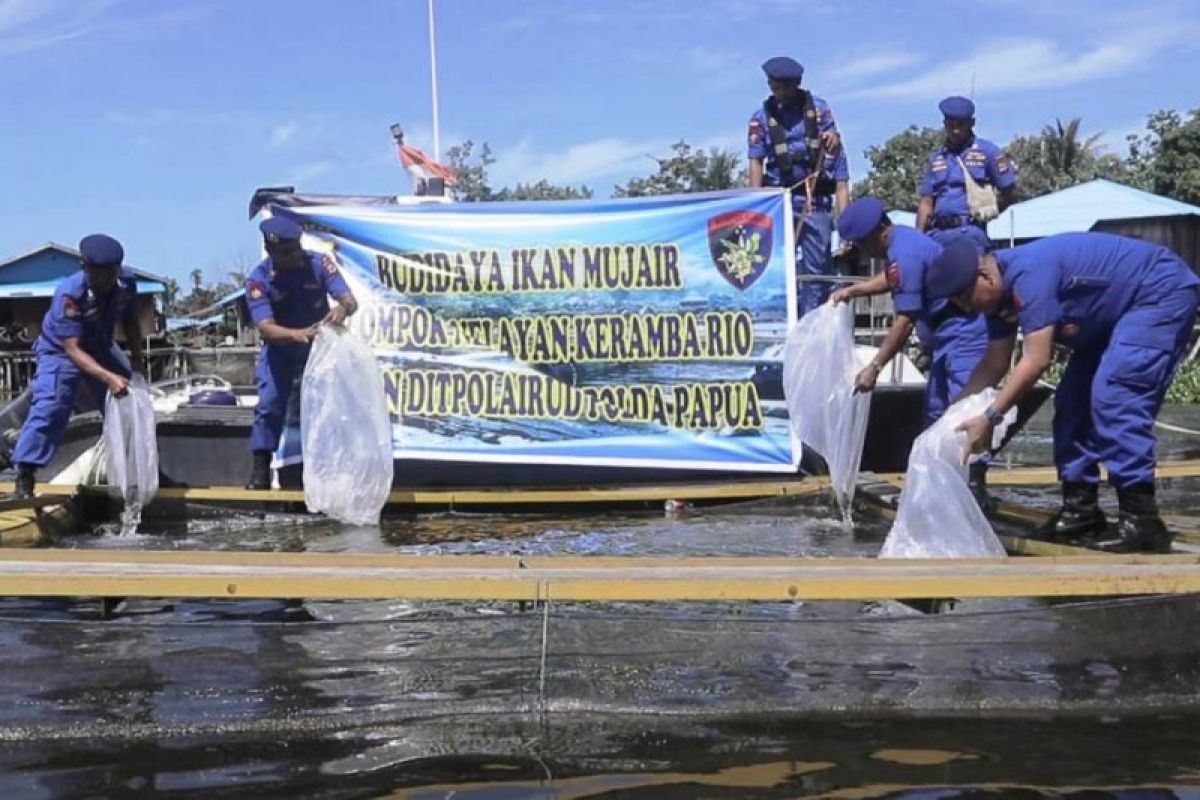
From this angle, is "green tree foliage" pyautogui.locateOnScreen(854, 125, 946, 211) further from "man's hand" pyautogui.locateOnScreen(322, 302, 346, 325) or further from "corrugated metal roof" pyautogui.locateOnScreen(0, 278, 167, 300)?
"man's hand" pyautogui.locateOnScreen(322, 302, 346, 325)

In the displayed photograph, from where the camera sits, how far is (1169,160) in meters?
36.1

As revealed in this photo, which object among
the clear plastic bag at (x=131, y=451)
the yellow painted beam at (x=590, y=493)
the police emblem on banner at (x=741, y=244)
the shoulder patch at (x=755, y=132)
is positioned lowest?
the yellow painted beam at (x=590, y=493)

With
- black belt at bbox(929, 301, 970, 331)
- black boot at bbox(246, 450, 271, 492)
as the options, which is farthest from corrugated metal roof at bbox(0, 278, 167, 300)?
black belt at bbox(929, 301, 970, 331)

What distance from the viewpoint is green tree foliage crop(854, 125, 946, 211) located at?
43.5 metres

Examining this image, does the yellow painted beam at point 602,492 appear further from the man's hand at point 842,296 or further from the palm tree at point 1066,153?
the palm tree at point 1066,153

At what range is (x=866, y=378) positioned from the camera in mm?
5699

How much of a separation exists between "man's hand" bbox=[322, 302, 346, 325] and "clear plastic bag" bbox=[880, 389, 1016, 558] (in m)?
3.28

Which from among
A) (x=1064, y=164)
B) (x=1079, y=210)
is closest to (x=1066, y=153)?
(x=1064, y=164)

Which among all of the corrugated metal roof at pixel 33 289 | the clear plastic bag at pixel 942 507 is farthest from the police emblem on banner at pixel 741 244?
the corrugated metal roof at pixel 33 289

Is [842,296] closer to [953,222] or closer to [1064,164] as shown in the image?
[953,222]

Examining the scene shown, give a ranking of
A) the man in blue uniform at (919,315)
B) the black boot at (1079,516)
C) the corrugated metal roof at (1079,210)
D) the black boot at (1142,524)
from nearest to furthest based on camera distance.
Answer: the black boot at (1142,524), the black boot at (1079,516), the man in blue uniform at (919,315), the corrugated metal roof at (1079,210)

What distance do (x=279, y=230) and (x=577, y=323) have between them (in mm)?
1706

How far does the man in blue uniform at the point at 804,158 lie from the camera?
7367mm

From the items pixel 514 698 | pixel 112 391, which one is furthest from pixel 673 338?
pixel 514 698
